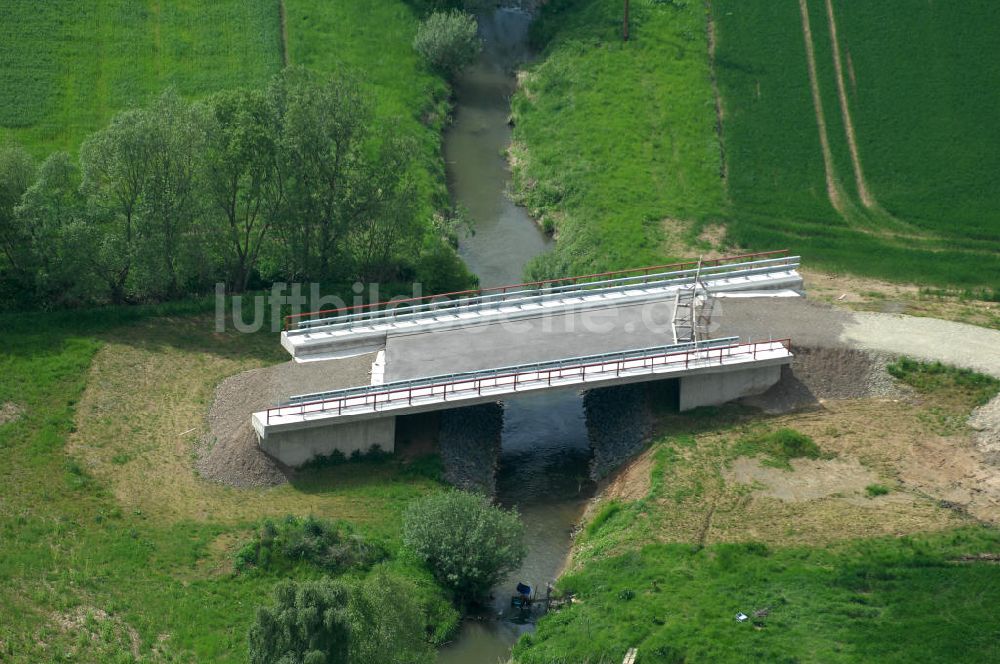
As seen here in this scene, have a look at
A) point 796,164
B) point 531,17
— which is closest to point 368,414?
point 796,164

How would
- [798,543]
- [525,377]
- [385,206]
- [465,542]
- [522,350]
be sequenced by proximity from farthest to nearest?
[385,206] → [522,350] → [525,377] → [798,543] → [465,542]

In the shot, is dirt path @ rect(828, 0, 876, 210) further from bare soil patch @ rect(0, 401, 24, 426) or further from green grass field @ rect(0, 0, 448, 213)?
bare soil patch @ rect(0, 401, 24, 426)

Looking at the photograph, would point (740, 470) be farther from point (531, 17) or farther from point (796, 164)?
point (531, 17)

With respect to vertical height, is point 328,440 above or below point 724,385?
below

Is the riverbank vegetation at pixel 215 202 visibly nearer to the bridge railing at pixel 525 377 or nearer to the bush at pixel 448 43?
the bridge railing at pixel 525 377

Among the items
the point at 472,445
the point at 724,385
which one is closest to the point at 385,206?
the point at 472,445

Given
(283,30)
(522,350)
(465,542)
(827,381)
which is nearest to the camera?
(465,542)

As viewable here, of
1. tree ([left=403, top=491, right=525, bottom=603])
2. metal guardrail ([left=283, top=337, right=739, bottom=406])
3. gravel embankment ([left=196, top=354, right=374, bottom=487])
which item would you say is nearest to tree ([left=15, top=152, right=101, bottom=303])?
gravel embankment ([left=196, top=354, right=374, bottom=487])

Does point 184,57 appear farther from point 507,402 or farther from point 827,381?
point 827,381
